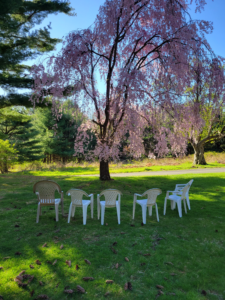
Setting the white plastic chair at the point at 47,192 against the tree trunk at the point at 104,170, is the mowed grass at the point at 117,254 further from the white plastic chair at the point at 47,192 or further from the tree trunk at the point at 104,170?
the tree trunk at the point at 104,170

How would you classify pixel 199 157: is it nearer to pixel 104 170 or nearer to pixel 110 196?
pixel 104 170

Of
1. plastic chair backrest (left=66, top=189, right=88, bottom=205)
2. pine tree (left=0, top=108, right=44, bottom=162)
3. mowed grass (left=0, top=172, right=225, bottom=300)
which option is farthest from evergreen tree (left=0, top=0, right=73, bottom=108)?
pine tree (left=0, top=108, right=44, bottom=162)

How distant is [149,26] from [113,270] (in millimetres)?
8572

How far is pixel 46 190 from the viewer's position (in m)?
4.93

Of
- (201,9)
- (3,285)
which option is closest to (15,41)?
(201,9)

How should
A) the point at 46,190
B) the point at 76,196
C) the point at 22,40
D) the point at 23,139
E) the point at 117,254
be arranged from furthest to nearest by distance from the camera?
the point at 23,139 < the point at 22,40 < the point at 46,190 < the point at 76,196 < the point at 117,254

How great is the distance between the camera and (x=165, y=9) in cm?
716

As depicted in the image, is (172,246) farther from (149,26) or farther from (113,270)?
(149,26)

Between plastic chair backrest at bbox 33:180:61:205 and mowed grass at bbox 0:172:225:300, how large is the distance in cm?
53

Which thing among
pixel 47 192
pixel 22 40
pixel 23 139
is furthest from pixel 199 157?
pixel 23 139

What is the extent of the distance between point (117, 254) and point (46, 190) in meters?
2.34

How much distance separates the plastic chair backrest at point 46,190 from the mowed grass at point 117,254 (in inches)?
21.0

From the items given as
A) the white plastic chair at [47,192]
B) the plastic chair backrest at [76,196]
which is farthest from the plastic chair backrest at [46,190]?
the plastic chair backrest at [76,196]

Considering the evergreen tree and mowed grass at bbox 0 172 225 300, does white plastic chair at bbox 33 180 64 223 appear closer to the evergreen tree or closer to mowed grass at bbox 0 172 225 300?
mowed grass at bbox 0 172 225 300
